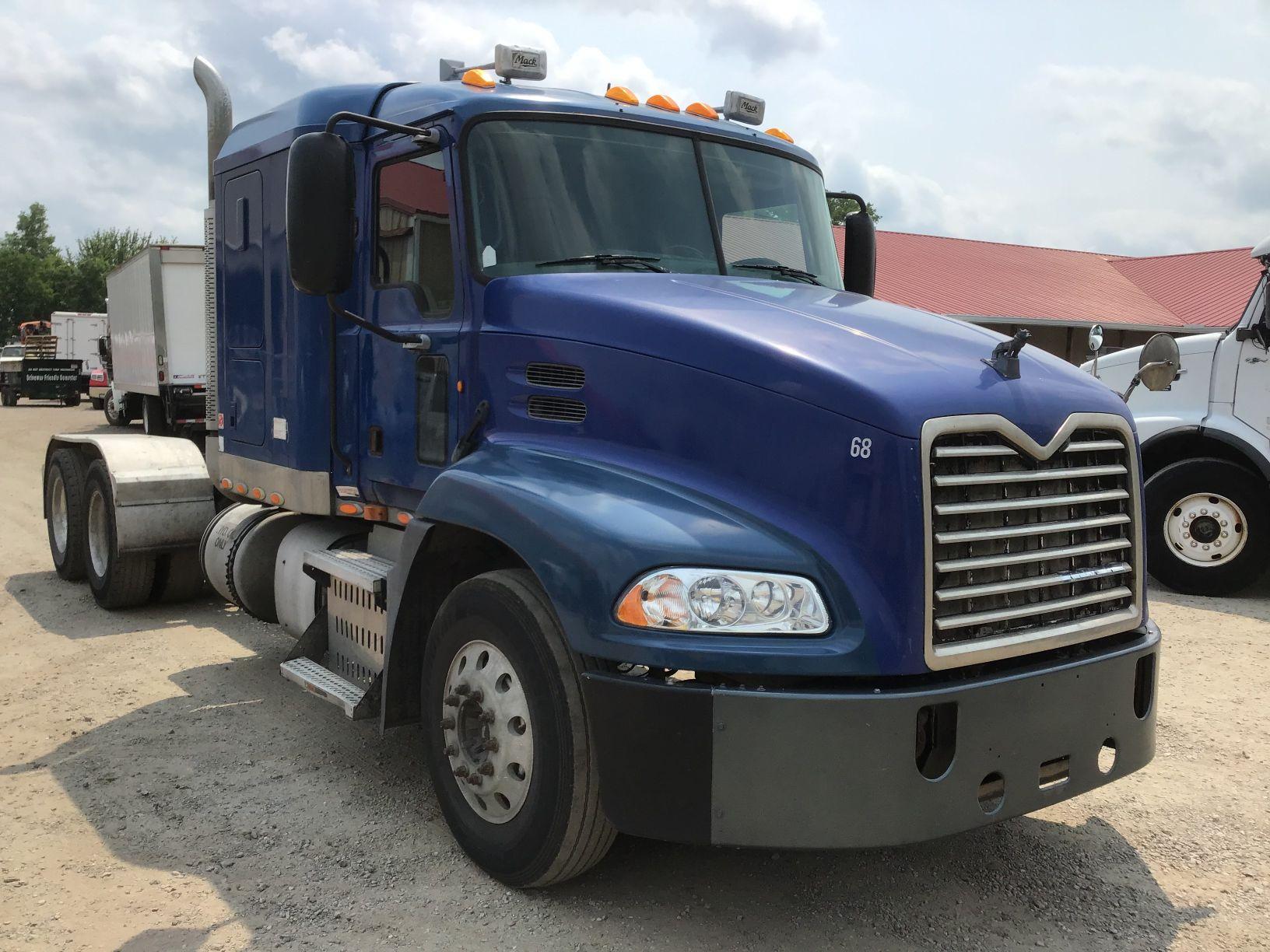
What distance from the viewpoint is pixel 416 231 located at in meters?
4.63

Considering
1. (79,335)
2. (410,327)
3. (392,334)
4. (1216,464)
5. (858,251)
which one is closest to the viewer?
(392,334)

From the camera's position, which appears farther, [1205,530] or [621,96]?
[1205,530]

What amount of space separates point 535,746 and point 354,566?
192 cm

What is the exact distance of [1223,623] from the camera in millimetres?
8055

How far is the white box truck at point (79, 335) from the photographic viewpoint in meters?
39.5

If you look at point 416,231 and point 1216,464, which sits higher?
point 416,231

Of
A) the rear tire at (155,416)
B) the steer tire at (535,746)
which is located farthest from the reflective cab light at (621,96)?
the rear tire at (155,416)

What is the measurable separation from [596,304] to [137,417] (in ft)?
76.5

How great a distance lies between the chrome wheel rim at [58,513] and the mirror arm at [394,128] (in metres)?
5.39

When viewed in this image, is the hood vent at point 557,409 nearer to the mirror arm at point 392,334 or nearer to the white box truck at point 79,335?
the mirror arm at point 392,334

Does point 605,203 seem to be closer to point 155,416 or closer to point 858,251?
point 858,251

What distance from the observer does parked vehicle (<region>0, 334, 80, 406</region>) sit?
37.4 meters

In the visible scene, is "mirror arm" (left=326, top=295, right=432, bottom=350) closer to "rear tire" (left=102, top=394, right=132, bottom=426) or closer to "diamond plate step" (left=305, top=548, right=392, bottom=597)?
"diamond plate step" (left=305, top=548, right=392, bottom=597)

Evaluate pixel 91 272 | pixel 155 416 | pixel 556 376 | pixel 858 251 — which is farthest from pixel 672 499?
pixel 91 272
